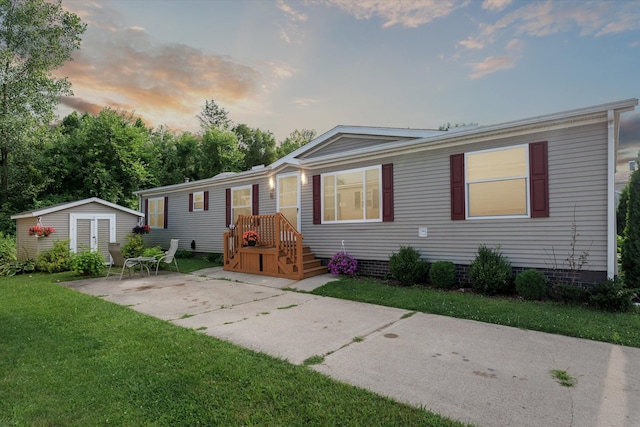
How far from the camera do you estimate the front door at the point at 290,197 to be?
9664 millimetres

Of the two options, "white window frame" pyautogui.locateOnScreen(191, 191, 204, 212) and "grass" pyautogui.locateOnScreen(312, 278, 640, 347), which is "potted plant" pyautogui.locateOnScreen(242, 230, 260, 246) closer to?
"grass" pyautogui.locateOnScreen(312, 278, 640, 347)

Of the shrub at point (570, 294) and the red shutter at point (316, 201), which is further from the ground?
the red shutter at point (316, 201)

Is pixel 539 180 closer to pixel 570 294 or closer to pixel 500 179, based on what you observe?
pixel 500 179

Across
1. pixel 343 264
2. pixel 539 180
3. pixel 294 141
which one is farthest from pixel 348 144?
pixel 294 141

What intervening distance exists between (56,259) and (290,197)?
7794 mm

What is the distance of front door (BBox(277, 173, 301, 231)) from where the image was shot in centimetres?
966

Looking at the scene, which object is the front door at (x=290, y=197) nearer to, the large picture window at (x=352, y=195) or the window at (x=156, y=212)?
the large picture window at (x=352, y=195)

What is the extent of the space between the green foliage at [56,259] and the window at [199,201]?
4.35 metres

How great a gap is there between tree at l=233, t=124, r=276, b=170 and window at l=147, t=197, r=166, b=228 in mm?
13263

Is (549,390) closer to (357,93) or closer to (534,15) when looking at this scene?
(534,15)

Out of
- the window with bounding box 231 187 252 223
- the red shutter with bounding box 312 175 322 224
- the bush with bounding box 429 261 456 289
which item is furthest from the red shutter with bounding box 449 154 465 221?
the window with bounding box 231 187 252 223

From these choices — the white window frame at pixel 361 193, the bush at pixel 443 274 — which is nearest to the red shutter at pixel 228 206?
the white window frame at pixel 361 193

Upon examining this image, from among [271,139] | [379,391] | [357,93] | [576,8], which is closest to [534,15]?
[576,8]

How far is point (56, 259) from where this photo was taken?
33.3ft
